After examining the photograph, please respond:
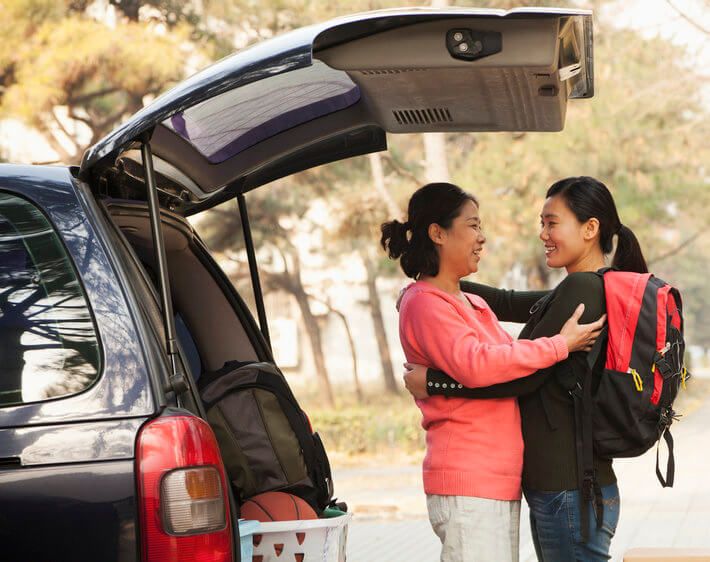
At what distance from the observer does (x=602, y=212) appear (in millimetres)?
Answer: 3820

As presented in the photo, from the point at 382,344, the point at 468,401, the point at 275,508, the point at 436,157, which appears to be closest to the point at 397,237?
the point at 468,401

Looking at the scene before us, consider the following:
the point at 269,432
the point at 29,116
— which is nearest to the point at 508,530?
the point at 269,432

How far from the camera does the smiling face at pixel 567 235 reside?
3809 mm

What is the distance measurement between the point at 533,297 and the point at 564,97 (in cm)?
99

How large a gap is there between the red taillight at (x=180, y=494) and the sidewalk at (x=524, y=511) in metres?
6.15

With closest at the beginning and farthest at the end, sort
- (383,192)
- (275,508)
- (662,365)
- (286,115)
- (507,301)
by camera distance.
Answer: (275,508), (662,365), (286,115), (507,301), (383,192)

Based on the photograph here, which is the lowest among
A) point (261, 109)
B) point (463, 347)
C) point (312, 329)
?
point (312, 329)

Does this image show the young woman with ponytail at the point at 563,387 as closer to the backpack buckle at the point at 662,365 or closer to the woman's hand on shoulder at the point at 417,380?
the woman's hand on shoulder at the point at 417,380

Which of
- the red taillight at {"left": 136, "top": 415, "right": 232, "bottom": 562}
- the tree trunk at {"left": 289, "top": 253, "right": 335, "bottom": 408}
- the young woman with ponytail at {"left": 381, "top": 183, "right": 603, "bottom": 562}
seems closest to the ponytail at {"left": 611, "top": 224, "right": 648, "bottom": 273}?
the young woman with ponytail at {"left": 381, "top": 183, "right": 603, "bottom": 562}

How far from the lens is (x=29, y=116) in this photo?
16.0 m

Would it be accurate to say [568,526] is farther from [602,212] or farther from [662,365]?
[602,212]

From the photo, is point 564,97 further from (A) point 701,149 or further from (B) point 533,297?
(A) point 701,149

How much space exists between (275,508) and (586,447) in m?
0.95

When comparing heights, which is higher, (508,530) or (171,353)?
(171,353)
